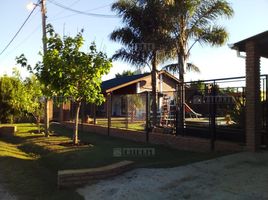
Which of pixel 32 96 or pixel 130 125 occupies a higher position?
pixel 32 96

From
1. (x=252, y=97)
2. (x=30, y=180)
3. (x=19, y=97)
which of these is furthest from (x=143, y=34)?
(x=30, y=180)

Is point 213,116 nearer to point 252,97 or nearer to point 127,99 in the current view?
point 252,97

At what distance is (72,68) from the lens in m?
13.6

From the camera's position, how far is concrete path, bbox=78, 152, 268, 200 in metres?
6.70

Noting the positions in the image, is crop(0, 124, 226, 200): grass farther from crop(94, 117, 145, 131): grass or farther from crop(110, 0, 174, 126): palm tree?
crop(110, 0, 174, 126): palm tree

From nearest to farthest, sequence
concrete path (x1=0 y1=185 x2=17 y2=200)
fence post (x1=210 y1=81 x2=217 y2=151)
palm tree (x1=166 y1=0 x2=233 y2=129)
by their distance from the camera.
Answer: concrete path (x1=0 y1=185 x2=17 y2=200), fence post (x1=210 y1=81 x2=217 y2=151), palm tree (x1=166 y1=0 x2=233 y2=129)

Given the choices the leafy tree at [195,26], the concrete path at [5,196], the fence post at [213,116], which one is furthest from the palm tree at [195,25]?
the concrete path at [5,196]

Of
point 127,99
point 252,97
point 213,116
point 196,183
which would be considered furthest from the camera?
point 127,99

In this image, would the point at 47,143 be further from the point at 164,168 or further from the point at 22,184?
the point at 164,168

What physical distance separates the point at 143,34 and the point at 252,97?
9.47 m

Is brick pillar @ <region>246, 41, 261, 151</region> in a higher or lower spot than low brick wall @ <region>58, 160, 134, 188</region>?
higher

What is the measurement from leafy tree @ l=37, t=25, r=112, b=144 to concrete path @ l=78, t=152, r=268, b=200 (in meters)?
5.83

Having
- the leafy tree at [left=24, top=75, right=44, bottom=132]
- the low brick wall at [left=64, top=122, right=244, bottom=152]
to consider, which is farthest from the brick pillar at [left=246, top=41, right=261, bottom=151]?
the leafy tree at [left=24, top=75, right=44, bottom=132]

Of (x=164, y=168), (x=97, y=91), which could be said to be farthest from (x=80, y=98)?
(x=164, y=168)
